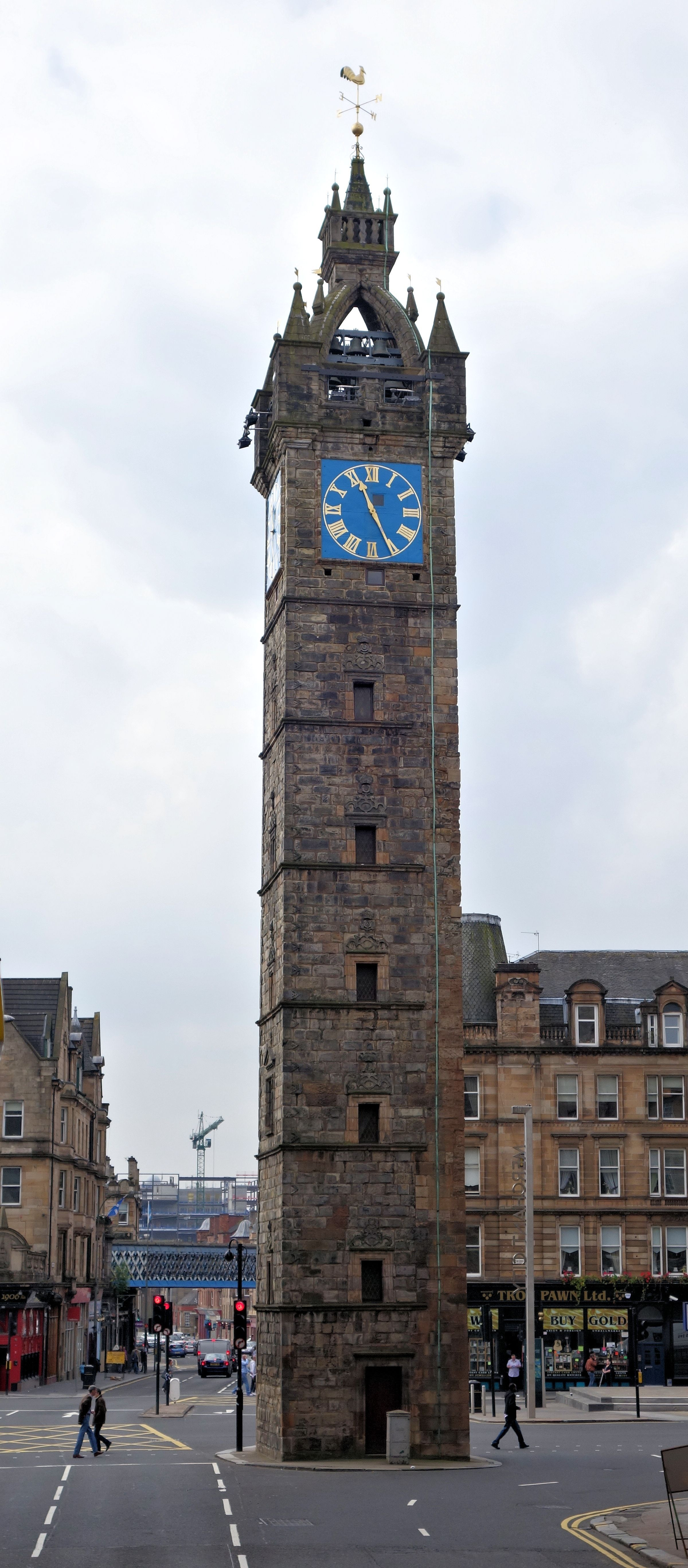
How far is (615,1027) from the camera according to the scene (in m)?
65.4

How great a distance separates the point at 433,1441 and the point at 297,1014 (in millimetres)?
10526

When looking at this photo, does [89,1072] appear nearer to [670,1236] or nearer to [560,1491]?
[670,1236]

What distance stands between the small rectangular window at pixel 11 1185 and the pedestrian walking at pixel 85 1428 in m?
33.7

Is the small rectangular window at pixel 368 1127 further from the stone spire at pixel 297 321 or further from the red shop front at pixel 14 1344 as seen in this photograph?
the red shop front at pixel 14 1344

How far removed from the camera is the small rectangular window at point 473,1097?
2500 inches

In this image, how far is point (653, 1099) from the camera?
6481cm

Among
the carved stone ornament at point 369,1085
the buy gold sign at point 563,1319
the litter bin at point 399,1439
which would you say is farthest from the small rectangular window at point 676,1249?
the litter bin at point 399,1439

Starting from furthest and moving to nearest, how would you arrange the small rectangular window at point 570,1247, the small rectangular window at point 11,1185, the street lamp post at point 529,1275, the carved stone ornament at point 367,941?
the small rectangular window at point 11,1185 → the small rectangular window at point 570,1247 → the street lamp post at point 529,1275 → the carved stone ornament at point 367,941

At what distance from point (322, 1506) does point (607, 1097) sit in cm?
3715

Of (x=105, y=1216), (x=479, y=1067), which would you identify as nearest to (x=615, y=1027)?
(x=479, y=1067)

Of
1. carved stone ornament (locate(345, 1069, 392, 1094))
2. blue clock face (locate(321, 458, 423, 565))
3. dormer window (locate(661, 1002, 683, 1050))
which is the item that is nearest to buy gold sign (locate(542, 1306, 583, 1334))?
dormer window (locate(661, 1002, 683, 1050))

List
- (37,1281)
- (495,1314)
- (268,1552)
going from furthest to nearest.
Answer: (37,1281)
(495,1314)
(268,1552)

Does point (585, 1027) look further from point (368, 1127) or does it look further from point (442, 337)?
point (442, 337)

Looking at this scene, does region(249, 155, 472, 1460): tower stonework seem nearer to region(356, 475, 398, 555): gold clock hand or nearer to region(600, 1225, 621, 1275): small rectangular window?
region(356, 475, 398, 555): gold clock hand
